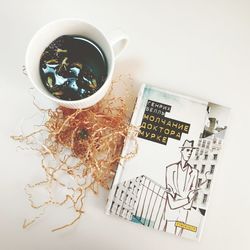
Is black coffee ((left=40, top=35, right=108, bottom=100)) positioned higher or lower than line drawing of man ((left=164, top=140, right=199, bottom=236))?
higher

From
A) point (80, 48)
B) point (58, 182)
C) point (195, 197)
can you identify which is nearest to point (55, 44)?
point (80, 48)

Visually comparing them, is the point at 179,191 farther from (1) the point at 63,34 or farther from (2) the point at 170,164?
(1) the point at 63,34

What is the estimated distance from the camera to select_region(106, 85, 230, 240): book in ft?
2.36

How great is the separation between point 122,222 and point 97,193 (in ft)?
0.20

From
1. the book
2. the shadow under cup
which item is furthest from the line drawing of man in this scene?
the shadow under cup

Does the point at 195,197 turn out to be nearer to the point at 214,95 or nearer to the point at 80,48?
the point at 214,95

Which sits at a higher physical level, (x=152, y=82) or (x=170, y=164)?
(x=152, y=82)

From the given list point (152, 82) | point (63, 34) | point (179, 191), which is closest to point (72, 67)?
point (63, 34)

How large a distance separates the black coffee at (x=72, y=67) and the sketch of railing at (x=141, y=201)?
0.17 meters

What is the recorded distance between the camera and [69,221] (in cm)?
73

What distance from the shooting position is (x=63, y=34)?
2.22 ft

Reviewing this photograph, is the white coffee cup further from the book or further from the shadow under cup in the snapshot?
the book

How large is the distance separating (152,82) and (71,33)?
166 millimetres

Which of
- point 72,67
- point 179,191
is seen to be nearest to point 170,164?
point 179,191
